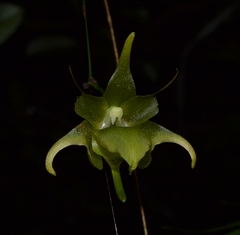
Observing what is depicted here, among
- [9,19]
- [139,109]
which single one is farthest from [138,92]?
[139,109]

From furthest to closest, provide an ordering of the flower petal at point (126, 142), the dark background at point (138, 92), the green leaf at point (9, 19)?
the dark background at point (138, 92)
the green leaf at point (9, 19)
the flower petal at point (126, 142)

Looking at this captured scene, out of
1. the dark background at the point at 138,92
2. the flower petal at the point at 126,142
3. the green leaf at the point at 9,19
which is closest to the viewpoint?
the flower petal at the point at 126,142

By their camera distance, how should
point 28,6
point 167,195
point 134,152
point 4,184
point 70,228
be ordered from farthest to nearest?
point 167,195 → point 70,228 → point 4,184 → point 28,6 → point 134,152

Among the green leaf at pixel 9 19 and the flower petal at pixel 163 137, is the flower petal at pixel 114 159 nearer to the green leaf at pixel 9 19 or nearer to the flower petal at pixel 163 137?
the flower petal at pixel 163 137

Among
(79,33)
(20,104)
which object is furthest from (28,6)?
(20,104)

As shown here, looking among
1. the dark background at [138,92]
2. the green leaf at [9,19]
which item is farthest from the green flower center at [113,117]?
the dark background at [138,92]

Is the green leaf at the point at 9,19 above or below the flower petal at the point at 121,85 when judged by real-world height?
below

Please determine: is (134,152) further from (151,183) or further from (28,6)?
(151,183)
